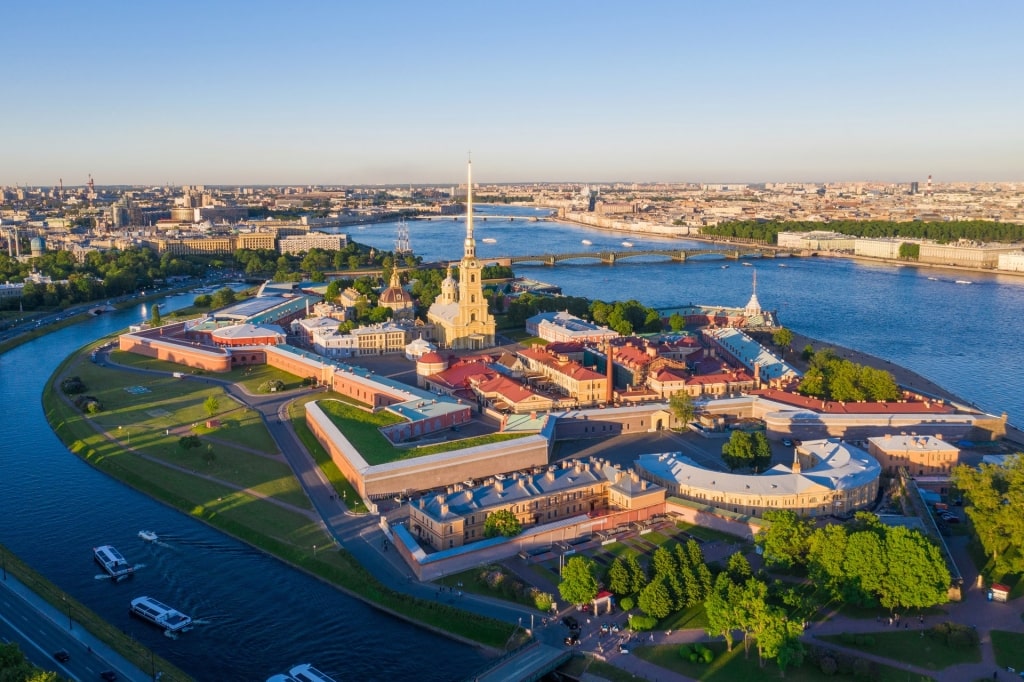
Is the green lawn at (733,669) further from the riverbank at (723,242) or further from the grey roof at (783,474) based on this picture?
the riverbank at (723,242)

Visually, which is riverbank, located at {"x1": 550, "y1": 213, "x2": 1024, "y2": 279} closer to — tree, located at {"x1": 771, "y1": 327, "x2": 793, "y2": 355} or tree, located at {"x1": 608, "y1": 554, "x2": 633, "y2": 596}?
tree, located at {"x1": 771, "y1": 327, "x2": 793, "y2": 355}

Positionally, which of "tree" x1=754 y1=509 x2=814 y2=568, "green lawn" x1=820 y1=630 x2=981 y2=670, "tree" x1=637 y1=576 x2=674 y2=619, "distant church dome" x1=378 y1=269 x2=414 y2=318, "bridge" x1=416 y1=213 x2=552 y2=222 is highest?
"bridge" x1=416 y1=213 x2=552 y2=222

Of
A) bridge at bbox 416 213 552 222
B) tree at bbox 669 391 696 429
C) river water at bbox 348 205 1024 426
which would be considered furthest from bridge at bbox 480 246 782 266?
bridge at bbox 416 213 552 222

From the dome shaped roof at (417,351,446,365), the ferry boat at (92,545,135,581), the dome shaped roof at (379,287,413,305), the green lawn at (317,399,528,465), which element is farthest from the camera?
the dome shaped roof at (379,287,413,305)

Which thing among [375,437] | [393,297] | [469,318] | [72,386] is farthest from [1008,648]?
[393,297]

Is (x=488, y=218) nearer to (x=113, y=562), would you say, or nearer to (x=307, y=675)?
(x=113, y=562)

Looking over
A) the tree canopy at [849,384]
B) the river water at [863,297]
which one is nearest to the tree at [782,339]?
the river water at [863,297]

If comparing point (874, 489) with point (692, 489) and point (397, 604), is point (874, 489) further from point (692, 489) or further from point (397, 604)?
point (397, 604)
